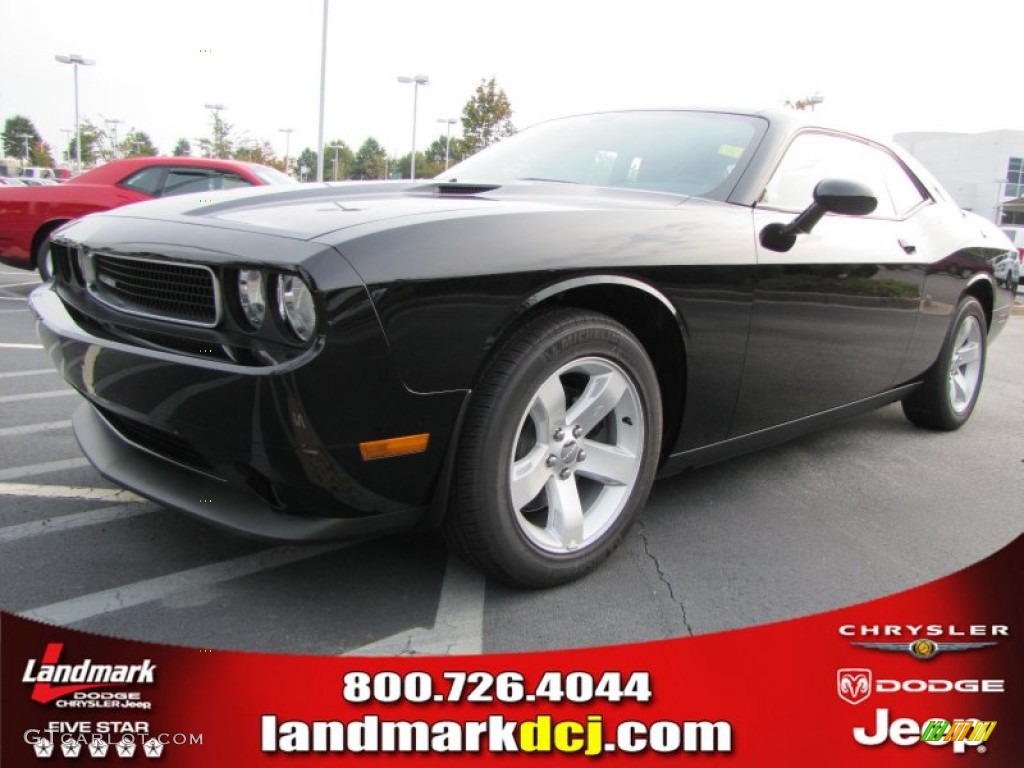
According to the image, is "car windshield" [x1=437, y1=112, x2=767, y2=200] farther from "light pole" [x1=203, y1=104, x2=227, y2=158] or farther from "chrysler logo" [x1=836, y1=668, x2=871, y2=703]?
"light pole" [x1=203, y1=104, x2=227, y2=158]

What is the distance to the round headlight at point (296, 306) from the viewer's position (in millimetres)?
1689

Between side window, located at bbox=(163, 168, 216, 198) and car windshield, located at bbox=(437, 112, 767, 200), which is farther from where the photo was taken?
side window, located at bbox=(163, 168, 216, 198)

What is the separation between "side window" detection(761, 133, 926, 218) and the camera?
2.86 m

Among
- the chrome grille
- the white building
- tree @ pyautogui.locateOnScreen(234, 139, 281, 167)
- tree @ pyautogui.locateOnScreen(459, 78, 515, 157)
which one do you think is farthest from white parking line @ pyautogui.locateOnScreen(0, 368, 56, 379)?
the white building

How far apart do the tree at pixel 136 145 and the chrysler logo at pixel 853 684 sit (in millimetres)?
50319

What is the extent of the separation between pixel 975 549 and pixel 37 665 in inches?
106

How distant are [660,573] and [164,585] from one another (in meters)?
1.38

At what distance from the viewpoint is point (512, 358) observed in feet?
6.40

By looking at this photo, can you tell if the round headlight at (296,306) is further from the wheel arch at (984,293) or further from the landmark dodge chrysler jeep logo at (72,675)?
the wheel arch at (984,293)

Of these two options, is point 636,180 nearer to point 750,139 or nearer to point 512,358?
point 750,139

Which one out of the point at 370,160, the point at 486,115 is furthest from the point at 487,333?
the point at 370,160

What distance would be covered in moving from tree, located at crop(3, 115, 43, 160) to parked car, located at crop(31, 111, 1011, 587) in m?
90.9

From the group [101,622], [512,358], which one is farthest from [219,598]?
[512,358]

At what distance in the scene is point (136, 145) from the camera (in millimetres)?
46812
